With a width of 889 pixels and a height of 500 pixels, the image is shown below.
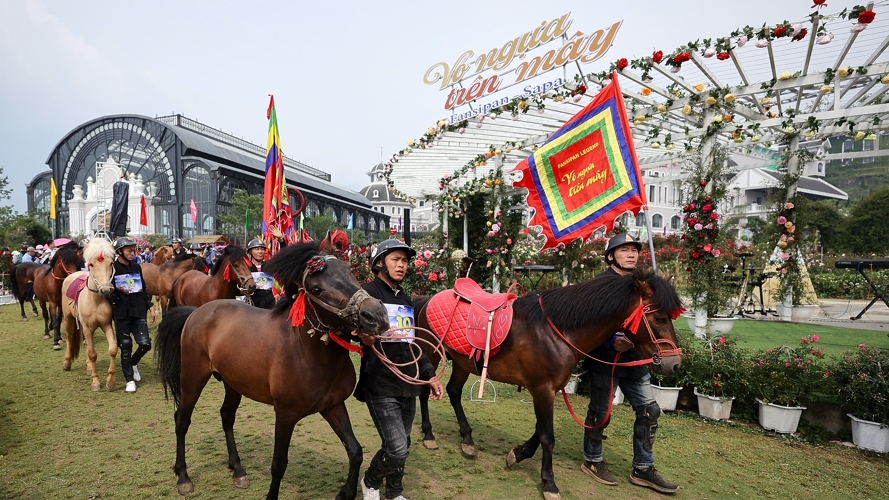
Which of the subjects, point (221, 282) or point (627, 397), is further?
point (221, 282)

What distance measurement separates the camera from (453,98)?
1223cm

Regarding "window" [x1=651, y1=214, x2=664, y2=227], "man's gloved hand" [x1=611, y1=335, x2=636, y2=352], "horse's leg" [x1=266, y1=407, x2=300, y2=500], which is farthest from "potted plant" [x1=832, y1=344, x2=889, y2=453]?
"window" [x1=651, y1=214, x2=664, y2=227]

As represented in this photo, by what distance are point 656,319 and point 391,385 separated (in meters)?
2.10

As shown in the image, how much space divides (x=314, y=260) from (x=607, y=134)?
3226 mm

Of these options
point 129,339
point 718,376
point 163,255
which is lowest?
point 718,376

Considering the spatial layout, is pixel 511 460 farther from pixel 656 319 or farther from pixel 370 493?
pixel 656 319

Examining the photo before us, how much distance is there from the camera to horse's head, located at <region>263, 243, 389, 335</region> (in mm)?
2564

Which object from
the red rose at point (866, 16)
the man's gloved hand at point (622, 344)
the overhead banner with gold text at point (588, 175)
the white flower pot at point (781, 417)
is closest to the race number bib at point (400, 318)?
the man's gloved hand at point (622, 344)

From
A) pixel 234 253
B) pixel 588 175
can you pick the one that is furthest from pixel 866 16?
pixel 234 253

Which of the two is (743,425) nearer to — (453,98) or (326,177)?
(453,98)

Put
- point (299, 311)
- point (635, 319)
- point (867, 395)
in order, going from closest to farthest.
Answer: point (299, 311) < point (635, 319) < point (867, 395)

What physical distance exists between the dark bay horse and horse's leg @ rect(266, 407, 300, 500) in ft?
22.9

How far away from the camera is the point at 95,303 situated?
6289 mm

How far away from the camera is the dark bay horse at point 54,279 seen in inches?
304
